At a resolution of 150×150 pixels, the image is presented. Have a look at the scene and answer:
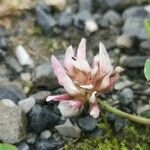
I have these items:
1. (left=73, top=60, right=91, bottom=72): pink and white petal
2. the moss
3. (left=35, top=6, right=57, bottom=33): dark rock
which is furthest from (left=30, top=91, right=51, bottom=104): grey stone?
(left=35, top=6, right=57, bottom=33): dark rock

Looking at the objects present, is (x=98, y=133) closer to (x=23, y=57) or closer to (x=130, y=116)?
(x=130, y=116)

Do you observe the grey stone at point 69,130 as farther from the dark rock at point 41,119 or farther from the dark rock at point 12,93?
the dark rock at point 12,93

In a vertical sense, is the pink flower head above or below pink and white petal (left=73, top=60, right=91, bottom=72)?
below

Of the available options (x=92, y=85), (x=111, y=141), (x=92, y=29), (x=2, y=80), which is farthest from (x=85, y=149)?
(x=92, y=29)

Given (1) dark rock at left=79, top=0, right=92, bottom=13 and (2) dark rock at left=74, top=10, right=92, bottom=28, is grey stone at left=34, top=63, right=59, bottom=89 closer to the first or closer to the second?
(2) dark rock at left=74, top=10, right=92, bottom=28

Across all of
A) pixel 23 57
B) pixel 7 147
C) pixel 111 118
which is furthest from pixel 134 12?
pixel 7 147
